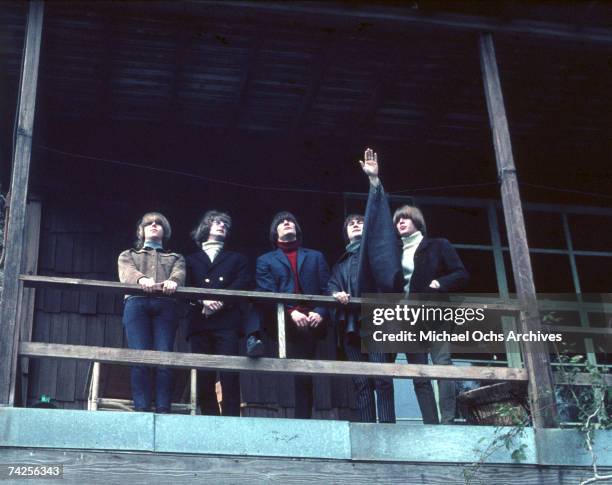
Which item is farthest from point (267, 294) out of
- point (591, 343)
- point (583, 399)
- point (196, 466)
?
point (591, 343)

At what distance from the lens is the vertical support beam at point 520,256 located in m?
7.00

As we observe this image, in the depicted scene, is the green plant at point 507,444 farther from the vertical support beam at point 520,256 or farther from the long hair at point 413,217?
the long hair at point 413,217

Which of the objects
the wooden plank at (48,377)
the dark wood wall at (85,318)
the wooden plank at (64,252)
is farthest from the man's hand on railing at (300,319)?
the wooden plank at (64,252)

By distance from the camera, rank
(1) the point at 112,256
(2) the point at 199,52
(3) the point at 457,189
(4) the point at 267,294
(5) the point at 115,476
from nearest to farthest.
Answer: (5) the point at 115,476
(4) the point at 267,294
(2) the point at 199,52
(1) the point at 112,256
(3) the point at 457,189

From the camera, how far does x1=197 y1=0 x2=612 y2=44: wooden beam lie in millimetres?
8148

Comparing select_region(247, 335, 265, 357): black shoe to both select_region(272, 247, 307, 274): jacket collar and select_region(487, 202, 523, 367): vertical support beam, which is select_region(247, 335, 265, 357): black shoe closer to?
select_region(272, 247, 307, 274): jacket collar

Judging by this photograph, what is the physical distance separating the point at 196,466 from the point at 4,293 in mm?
1593

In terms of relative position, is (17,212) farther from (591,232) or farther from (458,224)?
(591,232)

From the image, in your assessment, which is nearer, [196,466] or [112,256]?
[196,466]

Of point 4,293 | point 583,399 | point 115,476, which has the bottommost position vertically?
point 115,476

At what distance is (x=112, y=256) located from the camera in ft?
31.9

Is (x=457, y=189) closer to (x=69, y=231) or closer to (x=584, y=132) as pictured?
(x=584, y=132)

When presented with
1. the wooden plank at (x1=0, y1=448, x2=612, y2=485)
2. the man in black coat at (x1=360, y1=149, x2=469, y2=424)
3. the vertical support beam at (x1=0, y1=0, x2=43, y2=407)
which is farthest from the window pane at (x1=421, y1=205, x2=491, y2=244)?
the vertical support beam at (x1=0, y1=0, x2=43, y2=407)

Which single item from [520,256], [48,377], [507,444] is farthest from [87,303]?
[507,444]
